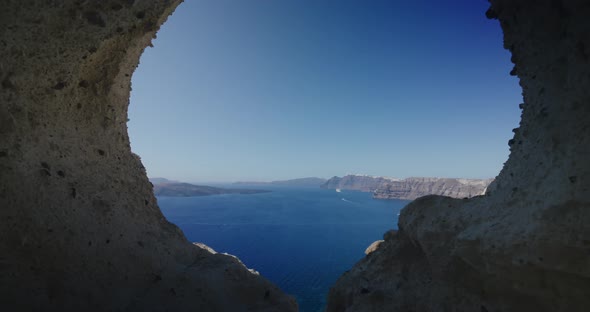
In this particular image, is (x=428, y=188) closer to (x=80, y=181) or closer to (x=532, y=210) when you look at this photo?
(x=532, y=210)

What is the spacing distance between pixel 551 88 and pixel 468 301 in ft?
13.8

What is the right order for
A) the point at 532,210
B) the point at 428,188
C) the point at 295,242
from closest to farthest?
the point at 532,210, the point at 295,242, the point at 428,188

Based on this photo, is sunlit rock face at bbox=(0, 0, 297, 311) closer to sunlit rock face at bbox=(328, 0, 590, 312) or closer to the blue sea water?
sunlit rock face at bbox=(328, 0, 590, 312)

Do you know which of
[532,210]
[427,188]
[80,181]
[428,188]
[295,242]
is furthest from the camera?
[427,188]

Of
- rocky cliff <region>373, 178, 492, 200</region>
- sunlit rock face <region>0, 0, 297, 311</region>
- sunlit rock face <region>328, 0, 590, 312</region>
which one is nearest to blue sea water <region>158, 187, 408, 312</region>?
sunlit rock face <region>0, 0, 297, 311</region>

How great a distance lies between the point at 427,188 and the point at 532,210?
175817 mm

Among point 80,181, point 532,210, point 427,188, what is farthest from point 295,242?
point 427,188

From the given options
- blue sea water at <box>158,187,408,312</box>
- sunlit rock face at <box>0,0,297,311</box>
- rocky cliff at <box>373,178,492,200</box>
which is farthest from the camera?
rocky cliff at <box>373,178,492,200</box>

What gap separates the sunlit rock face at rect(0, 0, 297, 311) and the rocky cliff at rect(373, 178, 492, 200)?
13891cm

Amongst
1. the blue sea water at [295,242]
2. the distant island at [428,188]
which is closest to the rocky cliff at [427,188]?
the distant island at [428,188]

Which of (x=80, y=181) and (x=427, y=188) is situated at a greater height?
(x=80, y=181)

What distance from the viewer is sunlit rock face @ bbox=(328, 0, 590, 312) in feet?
11.7

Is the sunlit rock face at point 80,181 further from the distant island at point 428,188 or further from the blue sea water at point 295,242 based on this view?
the distant island at point 428,188

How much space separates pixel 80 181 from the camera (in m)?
5.99
